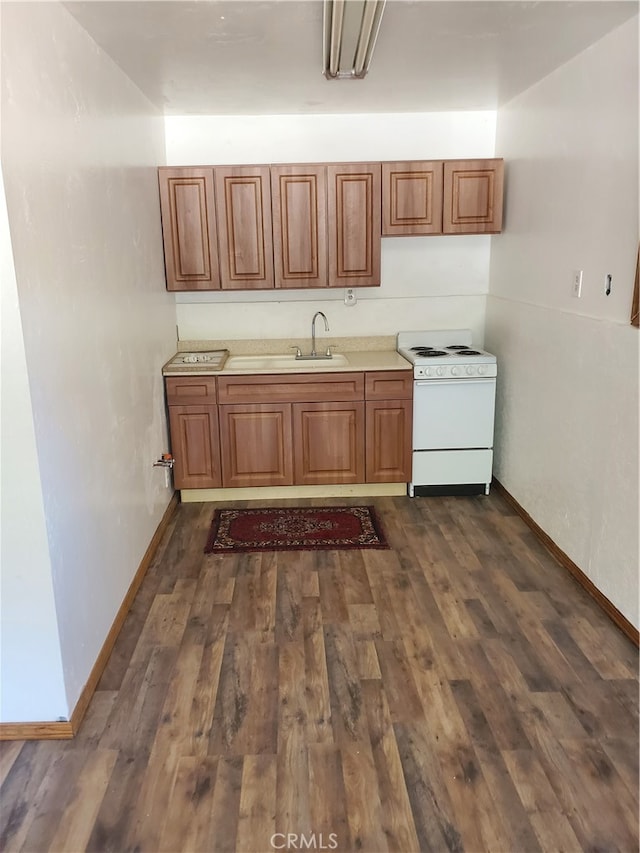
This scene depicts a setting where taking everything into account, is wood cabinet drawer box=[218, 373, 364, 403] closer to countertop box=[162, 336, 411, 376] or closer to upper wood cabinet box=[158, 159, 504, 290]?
countertop box=[162, 336, 411, 376]

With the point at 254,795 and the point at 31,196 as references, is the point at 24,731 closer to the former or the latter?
the point at 254,795

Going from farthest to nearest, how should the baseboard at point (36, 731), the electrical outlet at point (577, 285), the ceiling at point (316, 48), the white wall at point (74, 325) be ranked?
1. the electrical outlet at point (577, 285)
2. the ceiling at point (316, 48)
3. the baseboard at point (36, 731)
4. the white wall at point (74, 325)

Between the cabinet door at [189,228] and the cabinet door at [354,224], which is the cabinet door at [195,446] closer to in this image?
the cabinet door at [189,228]

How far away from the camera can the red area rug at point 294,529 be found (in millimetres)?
3549

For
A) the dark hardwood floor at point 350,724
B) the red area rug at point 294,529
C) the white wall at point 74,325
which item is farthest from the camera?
the red area rug at point 294,529

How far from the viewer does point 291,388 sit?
4.00m

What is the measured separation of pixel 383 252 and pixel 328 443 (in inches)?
55.4

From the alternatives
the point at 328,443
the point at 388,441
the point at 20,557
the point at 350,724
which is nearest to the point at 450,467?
the point at 388,441

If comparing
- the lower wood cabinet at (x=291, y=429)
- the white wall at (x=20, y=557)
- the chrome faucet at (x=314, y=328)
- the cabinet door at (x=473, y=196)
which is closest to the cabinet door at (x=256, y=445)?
the lower wood cabinet at (x=291, y=429)

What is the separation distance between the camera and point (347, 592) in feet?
10.00

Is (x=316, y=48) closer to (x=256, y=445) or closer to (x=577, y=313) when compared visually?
(x=577, y=313)

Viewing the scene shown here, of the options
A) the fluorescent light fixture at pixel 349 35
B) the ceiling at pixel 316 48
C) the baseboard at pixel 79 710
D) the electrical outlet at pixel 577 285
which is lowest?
the baseboard at pixel 79 710

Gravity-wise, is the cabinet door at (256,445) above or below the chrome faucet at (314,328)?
below

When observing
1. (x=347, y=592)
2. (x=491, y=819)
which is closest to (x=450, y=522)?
(x=347, y=592)
